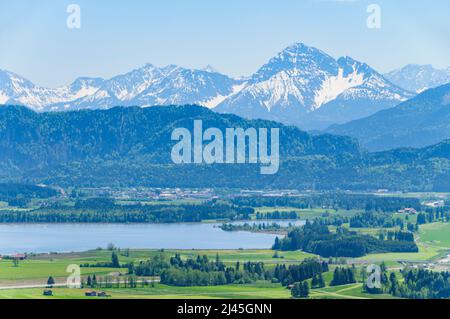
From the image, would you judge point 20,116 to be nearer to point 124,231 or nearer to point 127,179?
point 127,179

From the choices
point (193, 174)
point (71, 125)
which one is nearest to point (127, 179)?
point (193, 174)

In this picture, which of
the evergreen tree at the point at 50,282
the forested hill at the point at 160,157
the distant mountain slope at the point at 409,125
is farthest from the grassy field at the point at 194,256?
the distant mountain slope at the point at 409,125

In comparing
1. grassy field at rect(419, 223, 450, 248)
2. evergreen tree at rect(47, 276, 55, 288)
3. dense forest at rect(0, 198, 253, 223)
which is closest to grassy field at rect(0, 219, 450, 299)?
grassy field at rect(419, 223, 450, 248)

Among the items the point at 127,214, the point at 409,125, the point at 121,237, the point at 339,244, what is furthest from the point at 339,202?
the point at 409,125

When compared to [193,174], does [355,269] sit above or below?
below

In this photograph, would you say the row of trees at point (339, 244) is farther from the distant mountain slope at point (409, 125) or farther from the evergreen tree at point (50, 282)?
the distant mountain slope at point (409, 125)

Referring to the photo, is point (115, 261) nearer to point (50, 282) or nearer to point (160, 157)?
point (50, 282)
